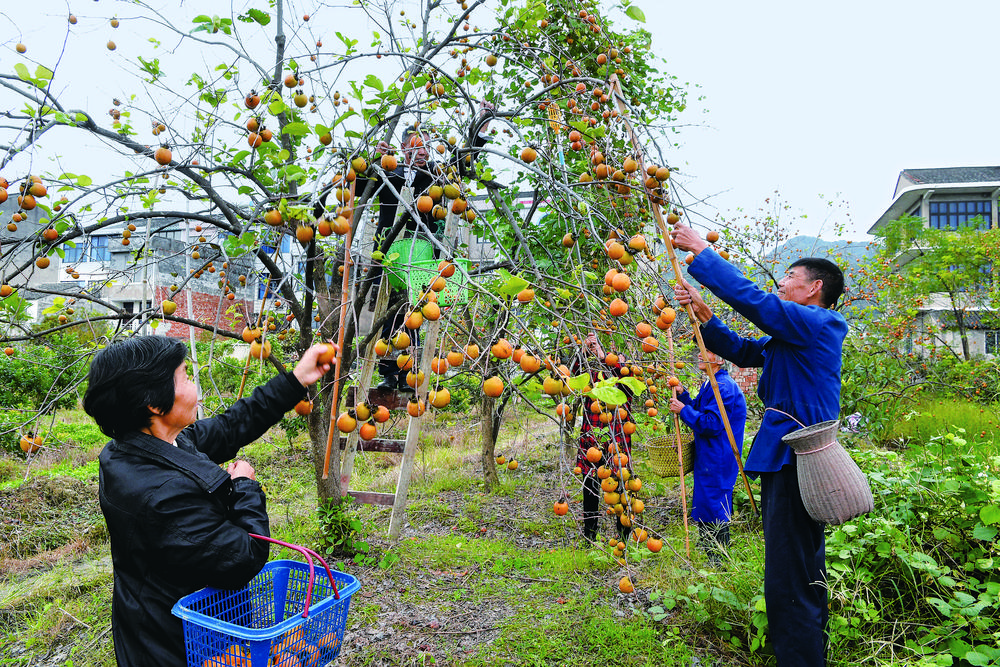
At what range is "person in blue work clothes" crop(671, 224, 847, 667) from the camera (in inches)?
80.3

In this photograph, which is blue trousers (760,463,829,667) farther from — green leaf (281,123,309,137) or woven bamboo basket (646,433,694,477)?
green leaf (281,123,309,137)

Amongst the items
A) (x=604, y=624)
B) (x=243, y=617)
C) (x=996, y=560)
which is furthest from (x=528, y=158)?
(x=996, y=560)

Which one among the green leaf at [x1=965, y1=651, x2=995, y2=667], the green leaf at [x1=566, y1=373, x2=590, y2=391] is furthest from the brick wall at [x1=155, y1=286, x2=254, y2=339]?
the green leaf at [x1=965, y1=651, x2=995, y2=667]

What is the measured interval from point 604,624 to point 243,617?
190cm

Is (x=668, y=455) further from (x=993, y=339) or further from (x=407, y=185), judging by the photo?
(x=993, y=339)

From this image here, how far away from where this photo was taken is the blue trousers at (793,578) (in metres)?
2.02

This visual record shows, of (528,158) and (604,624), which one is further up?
(528,158)

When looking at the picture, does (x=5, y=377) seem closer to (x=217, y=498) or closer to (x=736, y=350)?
(x=217, y=498)

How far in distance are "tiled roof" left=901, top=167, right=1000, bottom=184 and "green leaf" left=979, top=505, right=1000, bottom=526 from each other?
108 feet

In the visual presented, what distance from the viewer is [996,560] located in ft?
7.73

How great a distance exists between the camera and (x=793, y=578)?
2.04 m

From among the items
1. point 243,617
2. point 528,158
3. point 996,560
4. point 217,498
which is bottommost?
point 996,560

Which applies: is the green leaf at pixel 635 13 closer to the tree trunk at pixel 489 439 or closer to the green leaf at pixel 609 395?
the green leaf at pixel 609 395

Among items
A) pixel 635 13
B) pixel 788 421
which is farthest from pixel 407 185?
pixel 788 421
